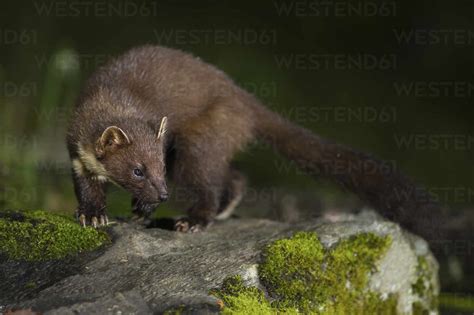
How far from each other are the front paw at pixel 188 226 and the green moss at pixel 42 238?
3.29ft

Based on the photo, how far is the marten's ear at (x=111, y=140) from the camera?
490 cm

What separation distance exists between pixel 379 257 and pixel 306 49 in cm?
498

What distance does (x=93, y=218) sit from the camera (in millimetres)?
4887

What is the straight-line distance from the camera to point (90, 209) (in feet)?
16.4

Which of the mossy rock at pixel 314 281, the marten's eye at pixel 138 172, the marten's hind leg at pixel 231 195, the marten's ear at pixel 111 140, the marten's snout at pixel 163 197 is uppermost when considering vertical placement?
the marten's ear at pixel 111 140

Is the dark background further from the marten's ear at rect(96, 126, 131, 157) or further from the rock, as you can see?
the marten's ear at rect(96, 126, 131, 157)

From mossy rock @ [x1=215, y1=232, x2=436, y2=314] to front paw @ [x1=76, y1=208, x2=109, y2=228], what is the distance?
107cm

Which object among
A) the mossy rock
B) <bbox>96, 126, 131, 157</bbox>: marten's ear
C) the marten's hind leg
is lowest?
the mossy rock

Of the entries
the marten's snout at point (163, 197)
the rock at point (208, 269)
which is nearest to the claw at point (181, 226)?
the rock at point (208, 269)

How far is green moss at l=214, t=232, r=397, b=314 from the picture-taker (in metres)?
4.06

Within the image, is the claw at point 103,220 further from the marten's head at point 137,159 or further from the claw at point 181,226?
the claw at point 181,226

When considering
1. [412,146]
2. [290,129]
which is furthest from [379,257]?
[412,146]

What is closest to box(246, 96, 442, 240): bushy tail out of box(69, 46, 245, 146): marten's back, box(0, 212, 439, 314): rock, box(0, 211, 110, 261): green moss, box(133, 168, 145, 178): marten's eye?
box(0, 212, 439, 314): rock

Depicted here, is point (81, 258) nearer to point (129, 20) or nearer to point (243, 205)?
point (243, 205)
